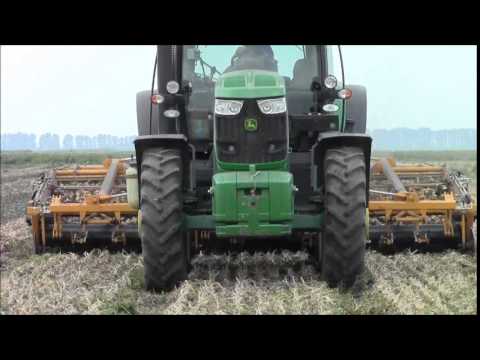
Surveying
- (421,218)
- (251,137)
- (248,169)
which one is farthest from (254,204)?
(421,218)

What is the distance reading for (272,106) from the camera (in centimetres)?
624

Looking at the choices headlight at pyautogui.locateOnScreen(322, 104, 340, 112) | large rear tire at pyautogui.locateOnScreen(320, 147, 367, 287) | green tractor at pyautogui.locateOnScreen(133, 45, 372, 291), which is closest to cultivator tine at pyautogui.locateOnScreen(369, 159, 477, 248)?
green tractor at pyautogui.locateOnScreen(133, 45, 372, 291)

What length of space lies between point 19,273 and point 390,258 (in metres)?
4.15

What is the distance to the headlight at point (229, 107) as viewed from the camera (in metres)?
6.21

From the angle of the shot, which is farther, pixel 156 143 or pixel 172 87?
pixel 172 87

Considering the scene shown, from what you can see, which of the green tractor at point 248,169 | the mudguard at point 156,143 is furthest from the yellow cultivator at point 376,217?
the mudguard at point 156,143

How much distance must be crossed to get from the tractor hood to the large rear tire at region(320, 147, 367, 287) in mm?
872

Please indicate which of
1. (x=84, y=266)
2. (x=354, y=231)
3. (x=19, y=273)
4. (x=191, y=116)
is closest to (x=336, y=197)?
(x=354, y=231)

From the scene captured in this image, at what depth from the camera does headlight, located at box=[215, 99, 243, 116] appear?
6.21m

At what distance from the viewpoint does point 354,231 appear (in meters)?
6.02

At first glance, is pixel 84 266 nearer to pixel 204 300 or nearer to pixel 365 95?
pixel 204 300

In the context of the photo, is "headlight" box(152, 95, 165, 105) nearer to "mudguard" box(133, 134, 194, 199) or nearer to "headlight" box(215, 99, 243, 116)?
"mudguard" box(133, 134, 194, 199)

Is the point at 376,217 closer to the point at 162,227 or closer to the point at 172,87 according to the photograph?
the point at 172,87

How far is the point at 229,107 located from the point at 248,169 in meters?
0.62
